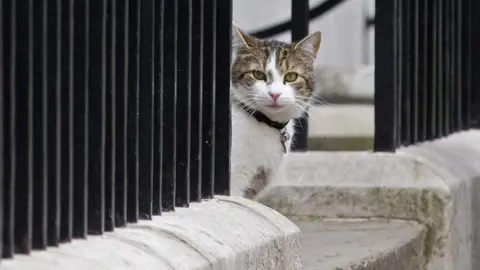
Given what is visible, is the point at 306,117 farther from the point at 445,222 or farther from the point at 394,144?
the point at 445,222

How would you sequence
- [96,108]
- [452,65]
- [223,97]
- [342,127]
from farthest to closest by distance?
1. [342,127]
2. [452,65]
3. [223,97]
4. [96,108]

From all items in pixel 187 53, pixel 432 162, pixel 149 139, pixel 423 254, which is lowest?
pixel 423 254

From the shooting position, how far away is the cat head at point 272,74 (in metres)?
4.57

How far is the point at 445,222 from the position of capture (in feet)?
13.6

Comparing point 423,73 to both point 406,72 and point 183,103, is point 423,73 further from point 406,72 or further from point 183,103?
point 183,103

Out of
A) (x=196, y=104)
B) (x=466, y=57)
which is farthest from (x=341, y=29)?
(x=196, y=104)

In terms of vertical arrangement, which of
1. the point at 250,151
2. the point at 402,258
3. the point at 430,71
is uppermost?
the point at 430,71

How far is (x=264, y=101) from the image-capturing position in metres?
4.53

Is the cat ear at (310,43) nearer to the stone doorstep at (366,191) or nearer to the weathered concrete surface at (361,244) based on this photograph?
the stone doorstep at (366,191)

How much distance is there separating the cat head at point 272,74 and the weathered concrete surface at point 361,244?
0.55 metres

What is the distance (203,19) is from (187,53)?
0.55 feet

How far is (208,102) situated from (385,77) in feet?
6.15

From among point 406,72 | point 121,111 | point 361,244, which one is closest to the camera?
point 121,111

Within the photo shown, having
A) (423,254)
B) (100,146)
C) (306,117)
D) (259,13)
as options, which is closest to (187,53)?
(100,146)
